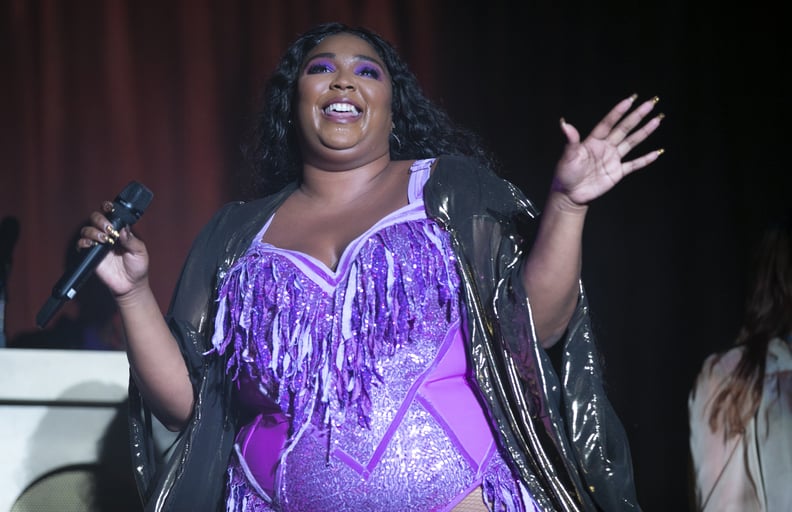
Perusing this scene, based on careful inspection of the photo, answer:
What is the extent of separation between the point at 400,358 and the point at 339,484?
215 mm

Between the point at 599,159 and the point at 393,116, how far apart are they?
64 centimetres

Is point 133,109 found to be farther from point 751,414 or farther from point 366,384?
point 751,414

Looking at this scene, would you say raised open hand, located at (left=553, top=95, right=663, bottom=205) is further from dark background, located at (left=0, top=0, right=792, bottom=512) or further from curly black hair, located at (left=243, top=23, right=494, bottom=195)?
dark background, located at (left=0, top=0, right=792, bottom=512)

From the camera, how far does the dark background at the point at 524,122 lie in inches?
95.2

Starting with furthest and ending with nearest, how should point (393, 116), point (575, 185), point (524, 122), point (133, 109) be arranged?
point (133, 109) → point (524, 122) → point (393, 116) → point (575, 185)

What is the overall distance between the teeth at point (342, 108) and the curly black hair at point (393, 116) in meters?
0.18

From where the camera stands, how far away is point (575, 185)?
1.31 meters

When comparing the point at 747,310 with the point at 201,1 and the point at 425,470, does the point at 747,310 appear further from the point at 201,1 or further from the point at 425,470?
the point at 201,1

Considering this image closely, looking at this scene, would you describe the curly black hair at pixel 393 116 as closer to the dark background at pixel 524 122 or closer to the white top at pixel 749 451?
the dark background at pixel 524 122

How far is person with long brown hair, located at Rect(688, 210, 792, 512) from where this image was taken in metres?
2.09

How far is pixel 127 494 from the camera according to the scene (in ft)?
6.89

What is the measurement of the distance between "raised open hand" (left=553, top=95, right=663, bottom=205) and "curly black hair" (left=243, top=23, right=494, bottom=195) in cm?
53

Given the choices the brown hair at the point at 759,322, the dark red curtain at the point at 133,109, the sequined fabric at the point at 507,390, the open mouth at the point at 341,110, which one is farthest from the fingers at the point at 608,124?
the dark red curtain at the point at 133,109

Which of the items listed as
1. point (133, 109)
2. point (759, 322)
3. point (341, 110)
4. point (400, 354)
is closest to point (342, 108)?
point (341, 110)
